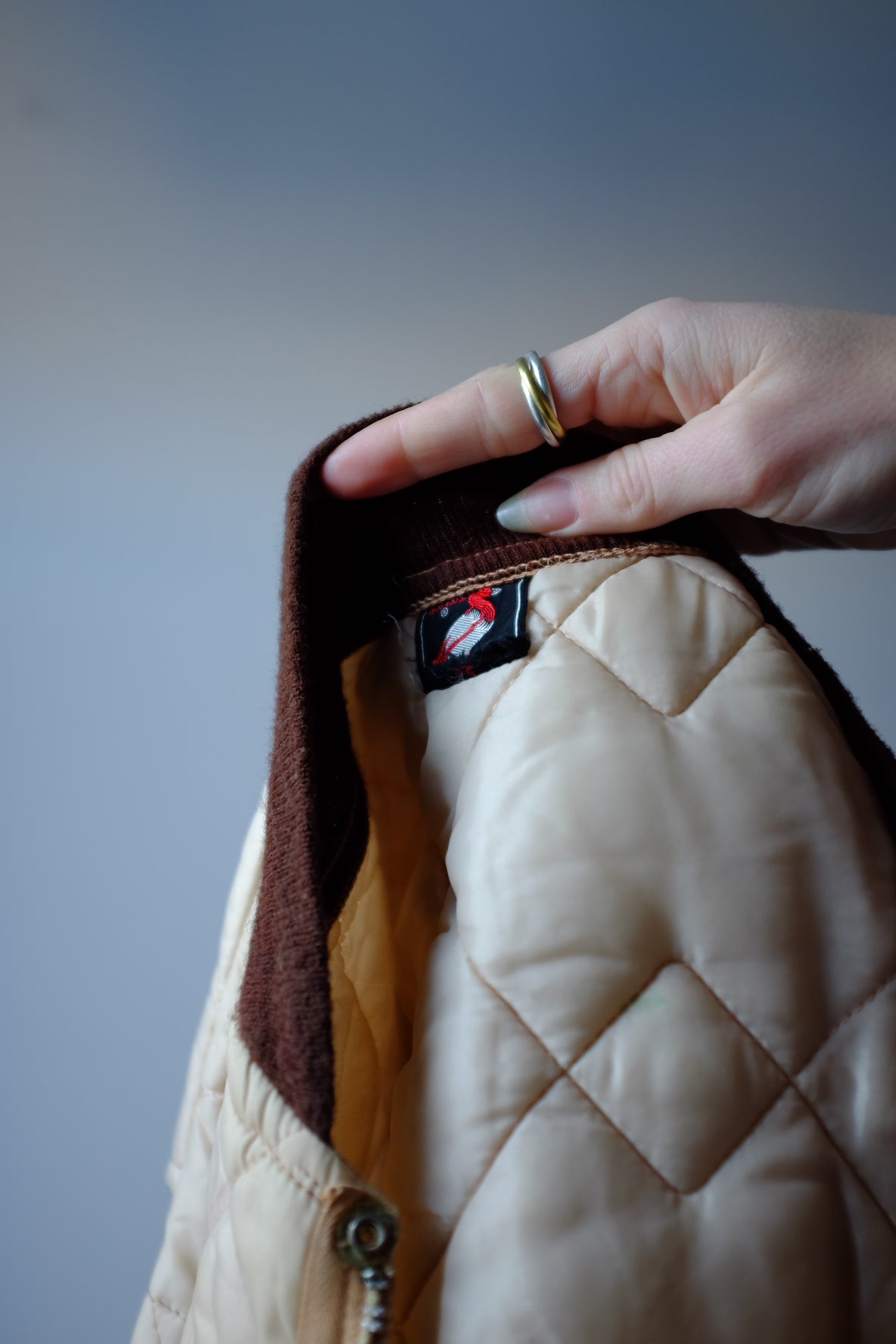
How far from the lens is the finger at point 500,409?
18.6 inches

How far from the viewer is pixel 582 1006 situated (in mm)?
364

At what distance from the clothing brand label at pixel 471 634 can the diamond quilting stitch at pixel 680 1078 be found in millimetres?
170

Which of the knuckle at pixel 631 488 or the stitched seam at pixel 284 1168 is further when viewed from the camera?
the knuckle at pixel 631 488

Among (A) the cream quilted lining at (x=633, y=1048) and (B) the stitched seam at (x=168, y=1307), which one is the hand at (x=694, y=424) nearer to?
(A) the cream quilted lining at (x=633, y=1048)

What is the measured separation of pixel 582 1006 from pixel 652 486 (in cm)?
27

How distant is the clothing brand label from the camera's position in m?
0.44

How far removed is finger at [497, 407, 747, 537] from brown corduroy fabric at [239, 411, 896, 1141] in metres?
0.01

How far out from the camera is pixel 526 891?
0.38 meters

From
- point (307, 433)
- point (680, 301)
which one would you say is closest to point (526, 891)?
point (680, 301)

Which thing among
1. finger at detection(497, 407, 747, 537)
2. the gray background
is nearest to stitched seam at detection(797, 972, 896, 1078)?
finger at detection(497, 407, 747, 537)

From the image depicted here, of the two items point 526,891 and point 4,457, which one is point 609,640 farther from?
point 4,457

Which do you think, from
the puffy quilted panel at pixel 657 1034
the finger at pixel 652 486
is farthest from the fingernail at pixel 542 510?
the puffy quilted panel at pixel 657 1034

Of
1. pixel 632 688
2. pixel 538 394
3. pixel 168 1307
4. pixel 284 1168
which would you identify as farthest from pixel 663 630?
pixel 168 1307

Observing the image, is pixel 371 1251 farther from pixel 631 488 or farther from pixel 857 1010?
pixel 631 488
